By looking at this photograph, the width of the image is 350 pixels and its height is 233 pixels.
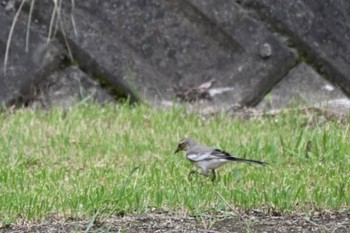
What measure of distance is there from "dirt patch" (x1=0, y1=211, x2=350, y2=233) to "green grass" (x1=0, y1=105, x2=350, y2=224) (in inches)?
3.1

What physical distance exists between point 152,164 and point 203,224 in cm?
135

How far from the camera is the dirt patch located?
4004 millimetres

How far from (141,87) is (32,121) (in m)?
0.96

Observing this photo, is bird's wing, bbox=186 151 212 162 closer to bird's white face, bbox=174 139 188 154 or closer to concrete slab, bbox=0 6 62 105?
bird's white face, bbox=174 139 188 154

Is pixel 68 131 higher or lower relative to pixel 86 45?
lower

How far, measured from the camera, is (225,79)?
7.08 metres

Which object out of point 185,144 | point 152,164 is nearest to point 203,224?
point 185,144

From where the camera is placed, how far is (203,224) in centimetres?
402

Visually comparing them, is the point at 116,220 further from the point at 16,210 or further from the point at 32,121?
the point at 32,121

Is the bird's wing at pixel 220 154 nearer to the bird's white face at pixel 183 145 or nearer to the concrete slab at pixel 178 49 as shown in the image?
the bird's white face at pixel 183 145

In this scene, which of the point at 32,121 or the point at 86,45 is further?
the point at 86,45

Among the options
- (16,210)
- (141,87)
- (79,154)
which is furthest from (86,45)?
(16,210)

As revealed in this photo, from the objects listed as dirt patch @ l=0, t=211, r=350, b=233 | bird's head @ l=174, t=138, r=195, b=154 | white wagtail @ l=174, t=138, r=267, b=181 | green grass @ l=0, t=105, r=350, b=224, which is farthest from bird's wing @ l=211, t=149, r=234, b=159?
dirt patch @ l=0, t=211, r=350, b=233

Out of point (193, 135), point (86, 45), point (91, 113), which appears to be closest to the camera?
point (193, 135)
